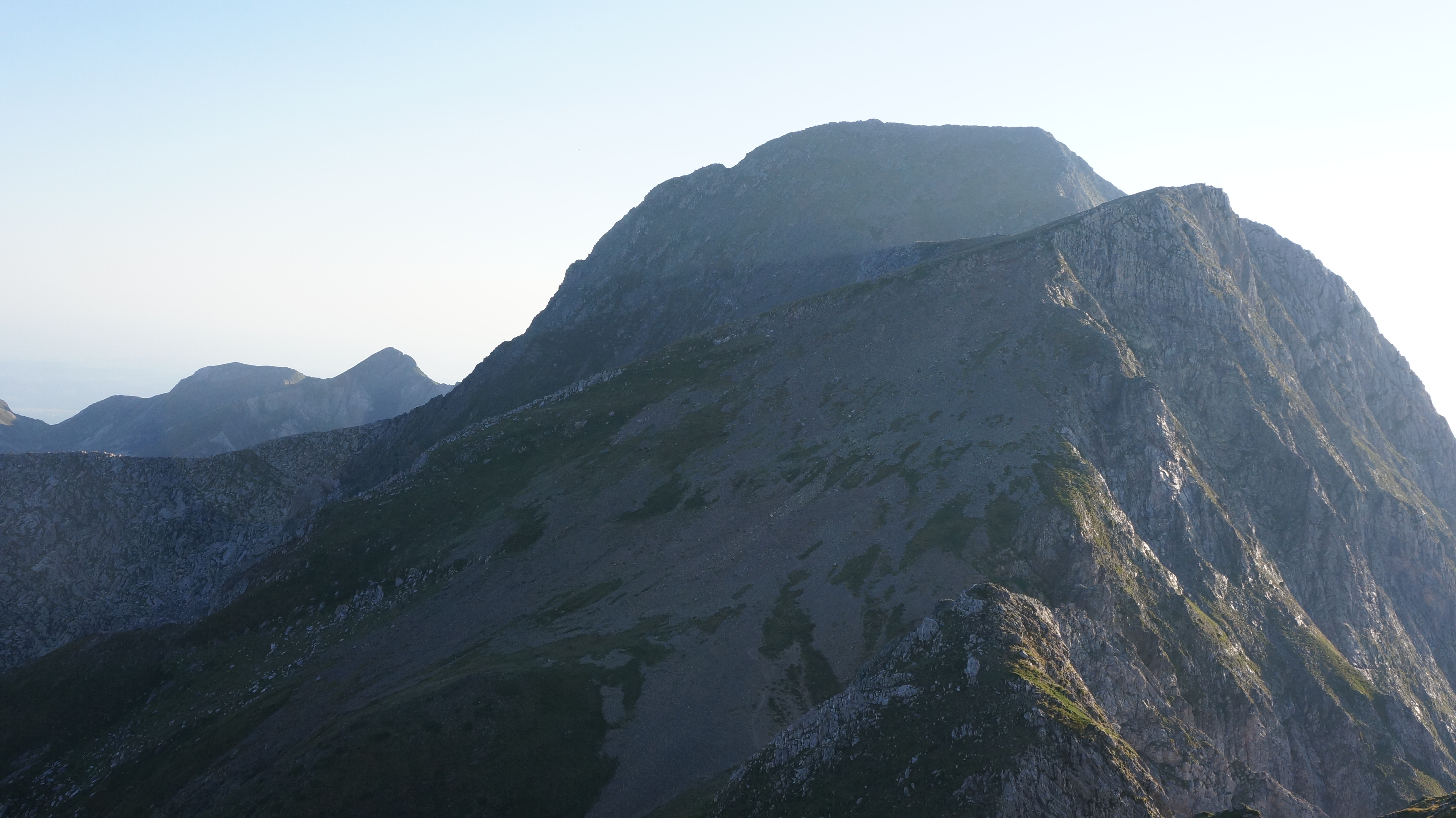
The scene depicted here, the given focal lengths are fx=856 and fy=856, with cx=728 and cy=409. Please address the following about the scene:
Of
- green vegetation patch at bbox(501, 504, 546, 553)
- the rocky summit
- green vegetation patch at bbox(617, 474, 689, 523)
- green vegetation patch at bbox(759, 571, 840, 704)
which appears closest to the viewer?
the rocky summit

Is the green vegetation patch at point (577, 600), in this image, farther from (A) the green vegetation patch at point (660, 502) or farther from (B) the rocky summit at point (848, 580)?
(A) the green vegetation patch at point (660, 502)

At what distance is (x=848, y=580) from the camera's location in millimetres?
87750

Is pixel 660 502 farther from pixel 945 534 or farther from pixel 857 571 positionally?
pixel 945 534

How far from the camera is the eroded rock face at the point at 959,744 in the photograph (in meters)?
44.7

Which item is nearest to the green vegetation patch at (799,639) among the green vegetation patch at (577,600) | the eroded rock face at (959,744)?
the eroded rock face at (959,744)

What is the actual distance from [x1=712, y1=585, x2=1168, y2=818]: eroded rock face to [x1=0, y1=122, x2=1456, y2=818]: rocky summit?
10.0 inches

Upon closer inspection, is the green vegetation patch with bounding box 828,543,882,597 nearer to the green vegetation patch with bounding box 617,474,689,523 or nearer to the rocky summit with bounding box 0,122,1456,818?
the rocky summit with bounding box 0,122,1456,818

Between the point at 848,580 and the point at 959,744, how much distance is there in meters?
39.9

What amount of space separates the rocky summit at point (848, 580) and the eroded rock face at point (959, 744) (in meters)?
0.25

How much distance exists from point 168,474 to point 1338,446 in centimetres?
20275

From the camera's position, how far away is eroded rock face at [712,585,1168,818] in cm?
4466

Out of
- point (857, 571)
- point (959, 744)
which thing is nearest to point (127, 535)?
point (857, 571)

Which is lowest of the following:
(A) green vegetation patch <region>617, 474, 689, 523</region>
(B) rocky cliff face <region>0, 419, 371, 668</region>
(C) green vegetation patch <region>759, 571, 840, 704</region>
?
(C) green vegetation patch <region>759, 571, 840, 704</region>

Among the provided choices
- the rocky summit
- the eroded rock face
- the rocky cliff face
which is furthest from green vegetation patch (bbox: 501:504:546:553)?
the eroded rock face
